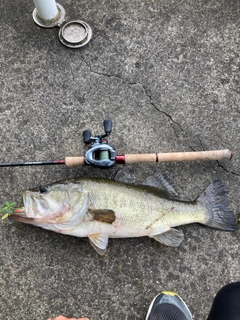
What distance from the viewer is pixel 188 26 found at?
362 cm

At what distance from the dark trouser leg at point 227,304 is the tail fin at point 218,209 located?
478mm

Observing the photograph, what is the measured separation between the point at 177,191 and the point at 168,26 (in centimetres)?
160

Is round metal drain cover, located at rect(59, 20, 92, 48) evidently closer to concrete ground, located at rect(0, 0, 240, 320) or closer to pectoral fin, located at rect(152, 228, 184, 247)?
concrete ground, located at rect(0, 0, 240, 320)

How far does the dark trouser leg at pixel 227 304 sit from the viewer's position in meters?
2.73

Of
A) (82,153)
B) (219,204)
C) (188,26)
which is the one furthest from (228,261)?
(188,26)

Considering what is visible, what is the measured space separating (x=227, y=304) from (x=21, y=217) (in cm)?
166

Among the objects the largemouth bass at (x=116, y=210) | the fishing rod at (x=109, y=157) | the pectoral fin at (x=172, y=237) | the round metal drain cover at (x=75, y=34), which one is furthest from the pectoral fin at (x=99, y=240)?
the round metal drain cover at (x=75, y=34)

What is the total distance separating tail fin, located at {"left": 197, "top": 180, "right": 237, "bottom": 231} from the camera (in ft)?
10.1

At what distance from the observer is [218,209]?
3.09 meters

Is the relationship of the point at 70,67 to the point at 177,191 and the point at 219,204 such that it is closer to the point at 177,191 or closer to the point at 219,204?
the point at 177,191

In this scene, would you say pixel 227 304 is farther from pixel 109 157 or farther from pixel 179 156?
pixel 109 157

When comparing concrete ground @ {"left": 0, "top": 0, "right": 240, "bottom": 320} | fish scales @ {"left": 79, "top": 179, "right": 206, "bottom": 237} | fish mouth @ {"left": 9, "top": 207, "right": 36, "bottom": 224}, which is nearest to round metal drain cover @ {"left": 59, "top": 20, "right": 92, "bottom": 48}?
concrete ground @ {"left": 0, "top": 0, "right": 240, "bottom": 320}

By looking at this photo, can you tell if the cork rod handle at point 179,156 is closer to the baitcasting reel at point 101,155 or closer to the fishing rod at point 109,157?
the fishing rod at point 109,157

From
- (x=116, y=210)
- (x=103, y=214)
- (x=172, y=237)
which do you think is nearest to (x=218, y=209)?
(x=172, y=237)
